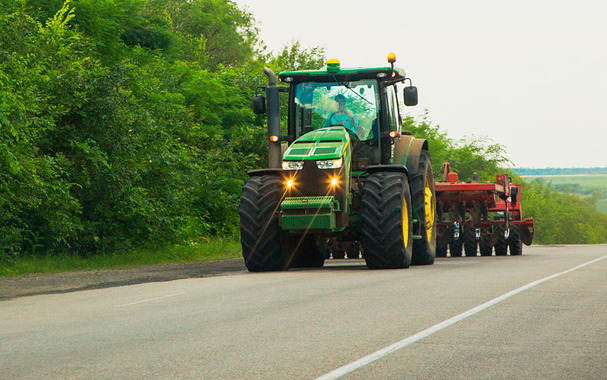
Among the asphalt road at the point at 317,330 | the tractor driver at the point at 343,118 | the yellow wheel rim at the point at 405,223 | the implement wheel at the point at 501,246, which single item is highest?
the tractor driver at the point at 343,118

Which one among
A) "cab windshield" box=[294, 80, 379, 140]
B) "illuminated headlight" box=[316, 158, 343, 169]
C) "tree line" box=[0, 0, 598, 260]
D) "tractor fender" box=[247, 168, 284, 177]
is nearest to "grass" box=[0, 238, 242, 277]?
"tree line" box=[0, 0, 598, 260]

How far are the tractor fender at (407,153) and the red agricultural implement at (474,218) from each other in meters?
6.06

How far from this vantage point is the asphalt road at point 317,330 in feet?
23.2

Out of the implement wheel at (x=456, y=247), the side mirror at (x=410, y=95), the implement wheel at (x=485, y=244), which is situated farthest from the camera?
the implement wheel at (x=485, y=244)

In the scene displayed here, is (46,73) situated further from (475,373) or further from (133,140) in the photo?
(475,373)

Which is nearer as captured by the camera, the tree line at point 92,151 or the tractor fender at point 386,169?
the tractor fender at point 386,169

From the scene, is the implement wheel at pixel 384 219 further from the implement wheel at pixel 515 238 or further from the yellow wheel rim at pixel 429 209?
the implement wheel at pixel 515 238

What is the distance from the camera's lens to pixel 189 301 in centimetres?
1223

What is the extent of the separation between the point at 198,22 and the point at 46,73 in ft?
136

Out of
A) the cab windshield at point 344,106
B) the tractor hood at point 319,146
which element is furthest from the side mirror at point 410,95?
the tractor hood at point 319,146

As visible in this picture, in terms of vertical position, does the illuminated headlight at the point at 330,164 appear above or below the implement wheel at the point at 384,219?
above

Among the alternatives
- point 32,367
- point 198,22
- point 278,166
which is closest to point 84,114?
point 278,166

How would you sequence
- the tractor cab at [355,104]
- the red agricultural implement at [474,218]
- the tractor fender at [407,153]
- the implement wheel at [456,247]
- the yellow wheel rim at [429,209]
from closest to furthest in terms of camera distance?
the tractor cab at [355,104], the tractor fender at [407,153], the yellow wheel rim at [429,209], the red agricultural implement at [474,218], the implement wheel at [456,247]

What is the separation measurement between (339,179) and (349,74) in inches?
109
